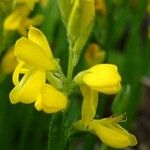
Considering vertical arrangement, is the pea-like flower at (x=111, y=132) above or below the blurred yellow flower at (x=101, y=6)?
above

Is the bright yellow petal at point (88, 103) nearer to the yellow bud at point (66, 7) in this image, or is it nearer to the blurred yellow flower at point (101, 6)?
the yellow bud at point (66, 7)

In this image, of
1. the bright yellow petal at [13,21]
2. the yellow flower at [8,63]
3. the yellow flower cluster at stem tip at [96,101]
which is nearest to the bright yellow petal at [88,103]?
the yellow flower cluster at stem tip at [96,101]

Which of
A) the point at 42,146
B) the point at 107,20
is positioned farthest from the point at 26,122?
the point at 107,20

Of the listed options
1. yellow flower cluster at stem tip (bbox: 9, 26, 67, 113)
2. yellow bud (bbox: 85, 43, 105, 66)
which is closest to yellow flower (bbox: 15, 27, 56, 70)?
yellow flower cluster at stem tip (bbox: 9, 26, 67, 113)

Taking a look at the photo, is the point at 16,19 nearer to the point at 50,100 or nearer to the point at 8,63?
the point at 8,63

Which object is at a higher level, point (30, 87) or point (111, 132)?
point (30, 87)

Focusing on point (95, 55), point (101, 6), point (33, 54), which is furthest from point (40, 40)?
point (101, 6)

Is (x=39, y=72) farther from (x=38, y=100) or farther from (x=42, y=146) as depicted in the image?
(x=42, y=146)
